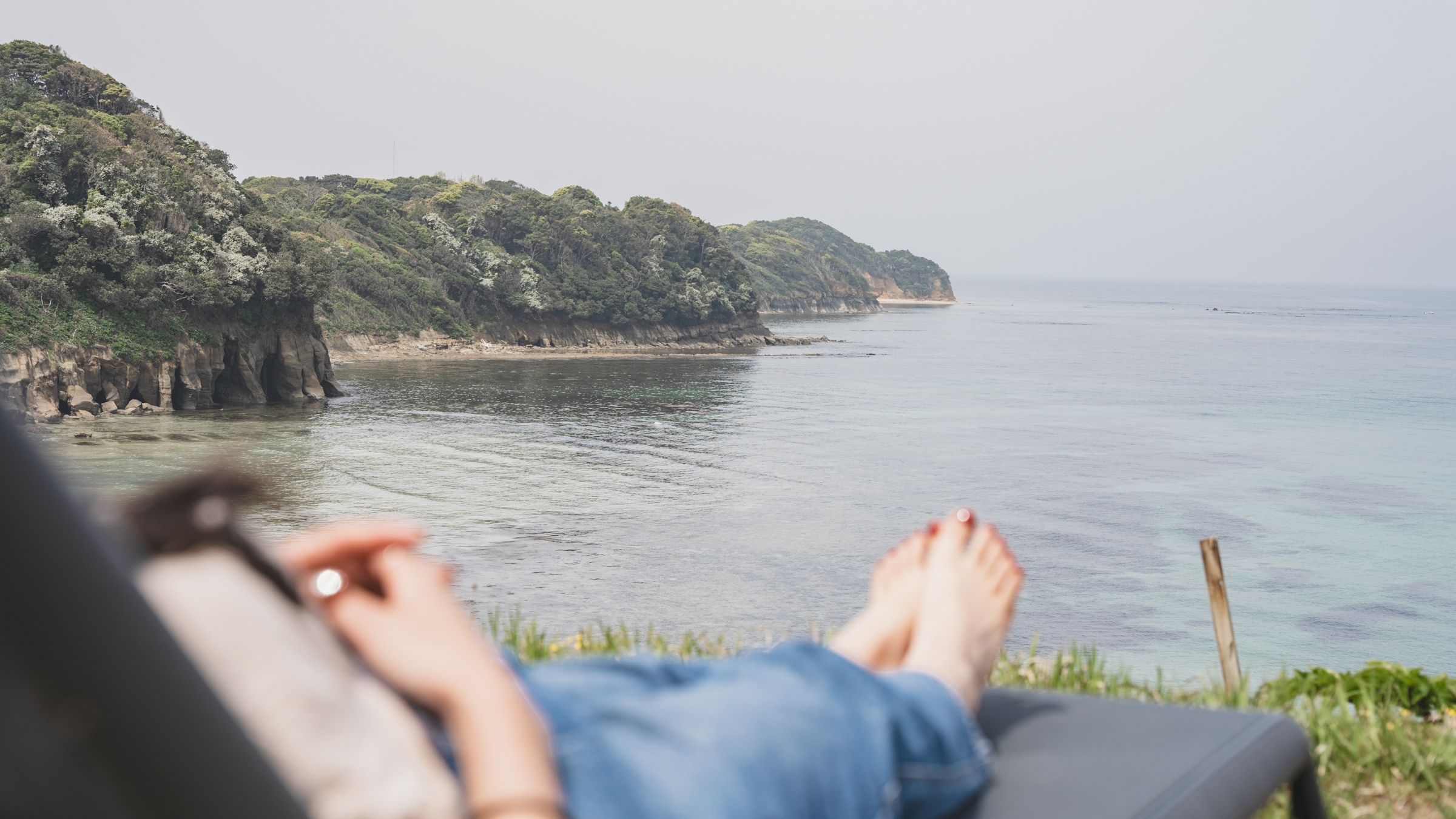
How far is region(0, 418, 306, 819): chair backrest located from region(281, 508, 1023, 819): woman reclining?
46cm

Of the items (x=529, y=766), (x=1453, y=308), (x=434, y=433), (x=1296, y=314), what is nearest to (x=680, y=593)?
(x=434, y=433)

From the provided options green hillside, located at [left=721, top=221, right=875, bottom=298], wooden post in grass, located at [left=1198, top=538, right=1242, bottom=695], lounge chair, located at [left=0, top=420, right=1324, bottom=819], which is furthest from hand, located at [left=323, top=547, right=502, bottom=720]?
green hillside, located at [left=721, top=221, right=875, bottom=298]

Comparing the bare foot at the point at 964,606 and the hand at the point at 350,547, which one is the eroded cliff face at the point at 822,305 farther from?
the hand at the point at 350,547

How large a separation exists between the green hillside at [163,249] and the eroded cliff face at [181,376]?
1.53 feet

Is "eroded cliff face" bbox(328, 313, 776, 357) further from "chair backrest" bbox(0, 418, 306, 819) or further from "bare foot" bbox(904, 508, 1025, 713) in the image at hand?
"chair backrest" bbox(0, 418, 306, 819)

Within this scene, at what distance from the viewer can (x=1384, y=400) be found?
5331 cm

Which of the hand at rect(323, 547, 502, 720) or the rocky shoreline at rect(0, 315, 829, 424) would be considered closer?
the hand at rect(323, 547, 502, 720)

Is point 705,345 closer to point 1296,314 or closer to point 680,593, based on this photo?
point 680,593

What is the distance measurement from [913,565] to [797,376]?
55.6 meters

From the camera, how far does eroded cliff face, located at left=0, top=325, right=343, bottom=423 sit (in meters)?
29.0

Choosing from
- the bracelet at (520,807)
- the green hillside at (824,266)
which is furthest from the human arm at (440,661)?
the green hillside at (824,266)

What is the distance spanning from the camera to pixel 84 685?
58cm

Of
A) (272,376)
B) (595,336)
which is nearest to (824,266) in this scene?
(595,336)

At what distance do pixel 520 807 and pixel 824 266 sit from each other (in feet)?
468
